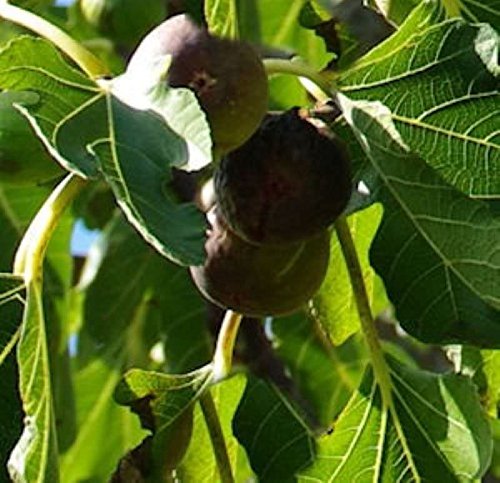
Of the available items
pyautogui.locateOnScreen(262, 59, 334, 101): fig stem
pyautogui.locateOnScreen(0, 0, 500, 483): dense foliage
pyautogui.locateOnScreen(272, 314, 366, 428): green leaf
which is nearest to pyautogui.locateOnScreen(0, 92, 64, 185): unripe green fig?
pyautogui.locateOnScreen(0, 0, 500, 483): dense foliage

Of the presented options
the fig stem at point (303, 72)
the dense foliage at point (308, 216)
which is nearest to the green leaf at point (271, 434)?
the dense foliage at point (308, 216)

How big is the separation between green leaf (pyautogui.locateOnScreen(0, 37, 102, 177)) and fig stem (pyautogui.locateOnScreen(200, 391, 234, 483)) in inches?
16.7

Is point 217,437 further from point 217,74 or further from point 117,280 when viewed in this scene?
point 117,280

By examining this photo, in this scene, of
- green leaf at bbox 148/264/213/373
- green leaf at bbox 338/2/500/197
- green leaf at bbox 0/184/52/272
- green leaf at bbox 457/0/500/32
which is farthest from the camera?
green leaf at bbox 148/264/213/373

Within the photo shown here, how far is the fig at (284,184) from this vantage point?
1.43 meters

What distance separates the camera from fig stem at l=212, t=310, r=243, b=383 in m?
1.65

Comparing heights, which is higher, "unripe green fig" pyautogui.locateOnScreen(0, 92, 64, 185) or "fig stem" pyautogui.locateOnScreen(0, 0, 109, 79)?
"fig stem" pyautogui.locateOnScreen(0, 0, 109, 79)

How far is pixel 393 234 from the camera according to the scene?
1.57 metres

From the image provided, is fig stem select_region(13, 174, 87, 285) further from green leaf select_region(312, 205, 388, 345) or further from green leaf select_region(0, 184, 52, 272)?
green leaf select_region(0, 184, 52, 272)

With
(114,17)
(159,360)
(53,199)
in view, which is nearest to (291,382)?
(159,360)

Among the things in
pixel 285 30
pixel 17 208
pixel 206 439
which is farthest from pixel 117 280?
pixel 206 439

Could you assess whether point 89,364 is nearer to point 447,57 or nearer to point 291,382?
point 291,382

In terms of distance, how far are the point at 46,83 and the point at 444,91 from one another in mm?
355

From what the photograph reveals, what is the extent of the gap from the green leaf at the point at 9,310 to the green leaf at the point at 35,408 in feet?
0.33
